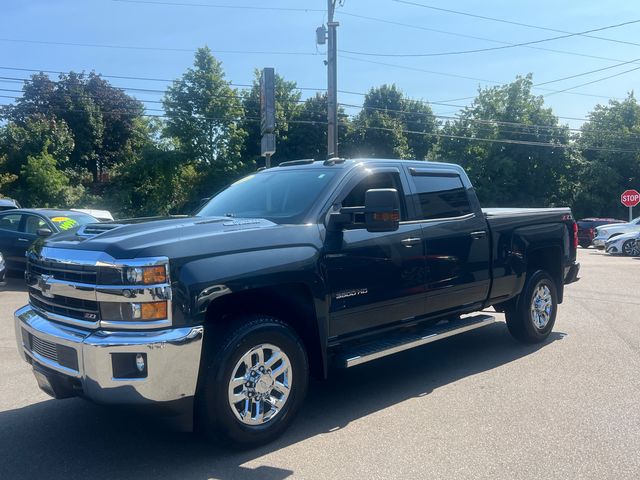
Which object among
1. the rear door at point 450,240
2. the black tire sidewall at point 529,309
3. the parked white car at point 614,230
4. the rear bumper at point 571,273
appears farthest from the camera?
the parked white car at point 614,230

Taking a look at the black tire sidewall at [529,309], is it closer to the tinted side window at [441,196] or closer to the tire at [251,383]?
the tinted side window at [441,196]

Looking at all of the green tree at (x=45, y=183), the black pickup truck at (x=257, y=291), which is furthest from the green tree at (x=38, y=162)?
the black pickup truck at (x=257, y=291)

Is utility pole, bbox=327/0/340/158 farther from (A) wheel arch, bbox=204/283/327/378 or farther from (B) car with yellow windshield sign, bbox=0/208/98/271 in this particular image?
(A) wheel arch, bbox=204/283/327/378

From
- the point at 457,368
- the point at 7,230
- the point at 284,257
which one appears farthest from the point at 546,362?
the point at 7,230

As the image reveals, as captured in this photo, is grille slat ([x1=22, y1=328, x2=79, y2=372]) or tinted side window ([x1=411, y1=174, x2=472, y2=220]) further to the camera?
tinted side window ([x1=411, y1=174, x2=472, y2=220])

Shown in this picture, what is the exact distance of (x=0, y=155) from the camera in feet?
123

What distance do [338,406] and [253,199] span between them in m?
2.02

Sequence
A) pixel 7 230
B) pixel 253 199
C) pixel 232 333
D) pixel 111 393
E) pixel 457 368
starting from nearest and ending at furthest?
pixel 111 393 → pixel 232 333 → pixel 253 199 → pixel 457 368 → pixel 7 230

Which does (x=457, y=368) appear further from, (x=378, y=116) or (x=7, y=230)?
(x=378, y=116)

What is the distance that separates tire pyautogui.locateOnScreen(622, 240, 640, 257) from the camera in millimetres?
22297

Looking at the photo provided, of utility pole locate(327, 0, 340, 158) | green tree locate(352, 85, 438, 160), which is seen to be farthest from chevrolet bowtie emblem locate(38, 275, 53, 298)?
green tree locate(352, 85, 438, 160)

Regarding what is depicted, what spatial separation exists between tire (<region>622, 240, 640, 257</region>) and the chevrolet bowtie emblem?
2296cm

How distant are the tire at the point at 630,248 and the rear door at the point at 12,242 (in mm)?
20966

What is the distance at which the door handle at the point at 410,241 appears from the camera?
5.22 meters
